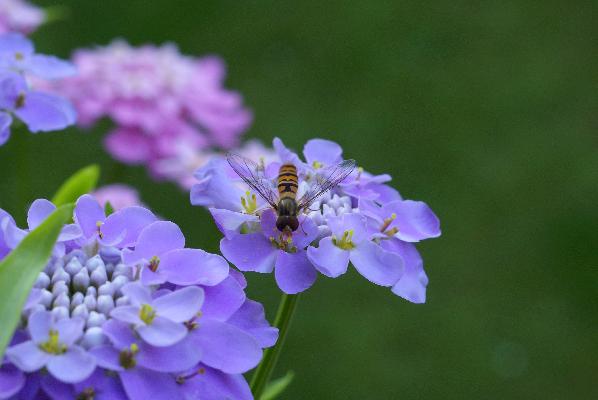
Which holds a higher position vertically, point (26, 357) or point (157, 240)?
point (157, 240)

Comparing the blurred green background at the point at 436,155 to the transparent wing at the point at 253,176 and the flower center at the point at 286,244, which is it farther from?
the flower center at the point at 286,244

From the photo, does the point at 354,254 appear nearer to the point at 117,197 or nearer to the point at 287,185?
the point at 287,185

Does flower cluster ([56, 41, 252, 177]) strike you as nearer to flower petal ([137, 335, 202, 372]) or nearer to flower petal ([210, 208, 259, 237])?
flower petal ([210, 208, 259, 237])

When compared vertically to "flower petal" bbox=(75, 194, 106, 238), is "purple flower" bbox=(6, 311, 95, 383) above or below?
below

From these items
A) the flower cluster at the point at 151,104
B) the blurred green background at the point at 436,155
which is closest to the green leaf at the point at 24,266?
the flower cluster at the point at 151,104

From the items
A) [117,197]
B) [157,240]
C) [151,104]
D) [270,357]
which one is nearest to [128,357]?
[157,240]

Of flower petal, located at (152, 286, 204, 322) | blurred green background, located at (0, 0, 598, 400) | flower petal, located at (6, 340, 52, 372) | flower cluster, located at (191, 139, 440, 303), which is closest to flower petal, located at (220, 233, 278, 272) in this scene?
flower cluster, located at (191, 139, 440, 303)
